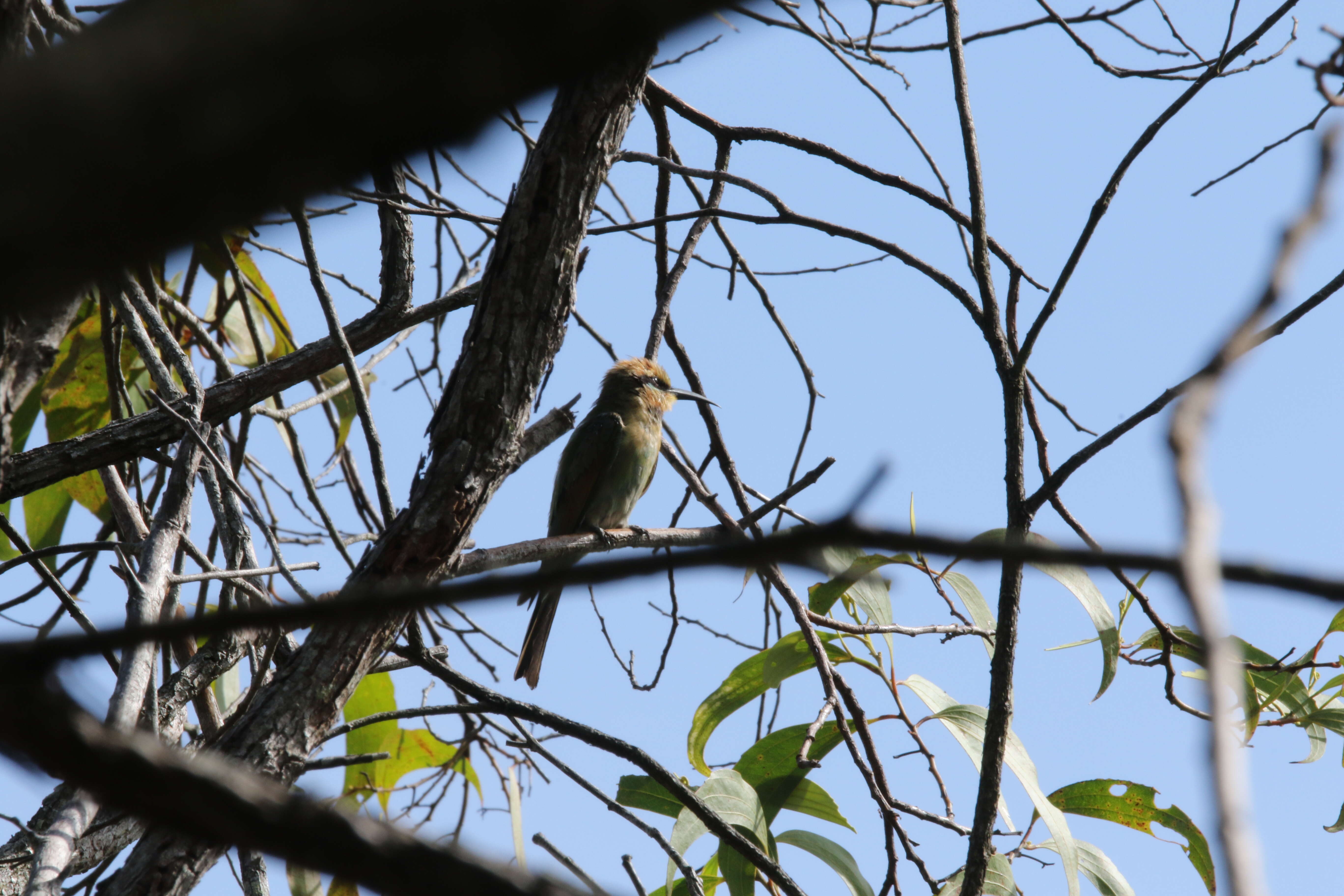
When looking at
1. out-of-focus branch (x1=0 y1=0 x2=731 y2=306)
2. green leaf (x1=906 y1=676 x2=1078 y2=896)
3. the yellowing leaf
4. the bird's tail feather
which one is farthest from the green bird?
out-of-focus branch (x1=0 y1=0 x2=731 y2=306)

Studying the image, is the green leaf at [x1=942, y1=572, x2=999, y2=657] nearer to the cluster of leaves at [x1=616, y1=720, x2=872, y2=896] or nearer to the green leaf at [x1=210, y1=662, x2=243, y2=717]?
the cluster of leaves at [x1=616, y1=720, x2=872, y2=896]

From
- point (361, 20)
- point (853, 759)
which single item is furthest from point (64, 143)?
point (853, 759)

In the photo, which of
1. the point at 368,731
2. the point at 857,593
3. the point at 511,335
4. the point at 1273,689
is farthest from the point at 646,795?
the point at 1273,689

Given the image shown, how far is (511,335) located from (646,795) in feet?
4.59

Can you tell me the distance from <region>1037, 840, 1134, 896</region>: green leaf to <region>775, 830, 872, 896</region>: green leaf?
0.46 metres

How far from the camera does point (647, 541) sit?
3.11m

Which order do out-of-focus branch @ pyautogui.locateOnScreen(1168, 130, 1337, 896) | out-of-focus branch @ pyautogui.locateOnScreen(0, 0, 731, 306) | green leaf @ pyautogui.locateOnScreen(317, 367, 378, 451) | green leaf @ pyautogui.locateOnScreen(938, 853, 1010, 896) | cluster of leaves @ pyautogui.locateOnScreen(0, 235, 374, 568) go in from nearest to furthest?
out-of-focus branch @ pyautogui.locateOnScreen(1168, 130, 1337, 896)
out-of-focus branch @ pyautogui.locateOnScreen(0, 0, 731, 306)
green leaf @ pyautogui.locateOnScreen(938, 853, 1010, 896)
cluster of leaves @ pyautogui.locateOnScreen(0, 235, 374, 568)
green leaf @ pyautogui.locateOnScreen(317, 367, 378, 451)

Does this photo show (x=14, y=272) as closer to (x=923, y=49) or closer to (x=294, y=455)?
(x=294, y=455)

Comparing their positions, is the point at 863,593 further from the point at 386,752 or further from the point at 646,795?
the point at 386,752

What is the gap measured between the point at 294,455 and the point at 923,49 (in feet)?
8.98

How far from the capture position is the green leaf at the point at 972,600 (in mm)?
2850

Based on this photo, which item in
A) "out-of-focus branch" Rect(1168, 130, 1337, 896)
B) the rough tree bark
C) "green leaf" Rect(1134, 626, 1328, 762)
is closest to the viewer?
"out-of-focus branch" Rect(1168, 130, 1337, 896)

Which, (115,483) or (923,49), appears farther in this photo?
(923,49)

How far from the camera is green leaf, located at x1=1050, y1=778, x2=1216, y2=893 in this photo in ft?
8.57
